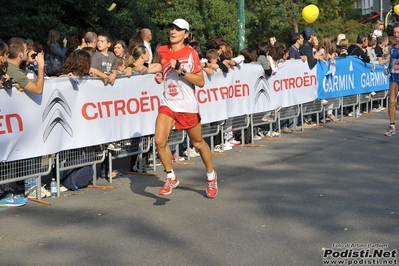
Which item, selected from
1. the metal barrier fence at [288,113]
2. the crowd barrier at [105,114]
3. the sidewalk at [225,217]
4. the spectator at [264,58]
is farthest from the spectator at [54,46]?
the metal barrier fence at [288,113]

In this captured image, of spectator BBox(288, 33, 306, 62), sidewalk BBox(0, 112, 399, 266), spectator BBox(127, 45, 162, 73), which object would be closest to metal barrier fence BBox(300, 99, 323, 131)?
spectator BBox(288, 33, 306, 62)

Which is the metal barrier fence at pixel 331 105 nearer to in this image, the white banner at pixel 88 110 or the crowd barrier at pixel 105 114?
the crowd barrier at pixel 105 114

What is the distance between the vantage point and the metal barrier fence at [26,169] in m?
9.52

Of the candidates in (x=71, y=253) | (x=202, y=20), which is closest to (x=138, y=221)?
(x=71, y=253)

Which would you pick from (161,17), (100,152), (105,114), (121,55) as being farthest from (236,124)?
(161,17)

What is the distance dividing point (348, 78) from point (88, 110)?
924 cm

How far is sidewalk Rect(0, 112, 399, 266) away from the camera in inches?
286

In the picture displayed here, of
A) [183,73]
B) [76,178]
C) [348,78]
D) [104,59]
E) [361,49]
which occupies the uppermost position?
[361,49]

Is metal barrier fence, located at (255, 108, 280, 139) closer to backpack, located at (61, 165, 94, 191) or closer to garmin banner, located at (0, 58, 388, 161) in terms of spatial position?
garmin banner, located at (0, 58, 388, 161)

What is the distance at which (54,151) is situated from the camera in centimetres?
997

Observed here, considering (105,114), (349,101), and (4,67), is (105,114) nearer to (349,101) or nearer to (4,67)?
(4,67)

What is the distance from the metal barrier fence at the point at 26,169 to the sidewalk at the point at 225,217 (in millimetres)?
341

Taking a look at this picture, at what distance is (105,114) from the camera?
10742mm

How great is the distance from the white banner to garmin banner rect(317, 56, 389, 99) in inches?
146
